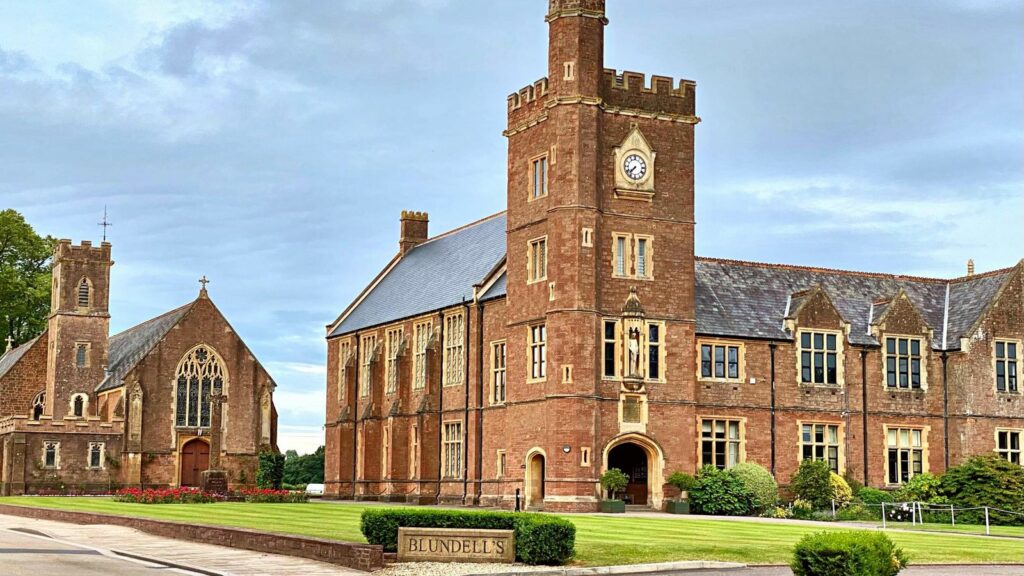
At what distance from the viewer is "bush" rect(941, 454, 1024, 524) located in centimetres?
4938

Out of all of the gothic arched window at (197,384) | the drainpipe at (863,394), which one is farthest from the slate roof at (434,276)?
the drainpipe at (863,394)

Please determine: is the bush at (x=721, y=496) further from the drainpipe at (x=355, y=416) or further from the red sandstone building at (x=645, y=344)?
the drainpipe at (x=355, y=416)

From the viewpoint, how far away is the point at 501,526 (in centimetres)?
2612

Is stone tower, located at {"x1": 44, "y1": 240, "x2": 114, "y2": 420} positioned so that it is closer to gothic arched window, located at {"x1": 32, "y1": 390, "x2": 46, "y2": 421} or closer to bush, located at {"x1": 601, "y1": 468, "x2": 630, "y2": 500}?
gothic arched window, located at {"x1": 32, "y1": 390, "x2": 46, "y2": 421}

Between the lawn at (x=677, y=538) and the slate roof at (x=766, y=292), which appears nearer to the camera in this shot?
the lawn at (x=677, y=538)

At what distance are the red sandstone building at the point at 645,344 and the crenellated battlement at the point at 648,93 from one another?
0.22 feet

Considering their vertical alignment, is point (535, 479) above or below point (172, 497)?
above

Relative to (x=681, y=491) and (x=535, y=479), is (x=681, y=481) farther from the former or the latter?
(x=535, y=479)

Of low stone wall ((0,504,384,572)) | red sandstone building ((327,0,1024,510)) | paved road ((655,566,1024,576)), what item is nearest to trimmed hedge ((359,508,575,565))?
low stone wall ((0,504,384,572))

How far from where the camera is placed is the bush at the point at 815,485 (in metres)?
51.3

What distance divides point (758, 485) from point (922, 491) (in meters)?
6.91

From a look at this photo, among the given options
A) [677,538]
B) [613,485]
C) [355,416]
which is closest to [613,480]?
[613,485]

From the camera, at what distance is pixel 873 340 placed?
56.2 metres

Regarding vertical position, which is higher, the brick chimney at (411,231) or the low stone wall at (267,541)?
the brick chimney at (411,231)
